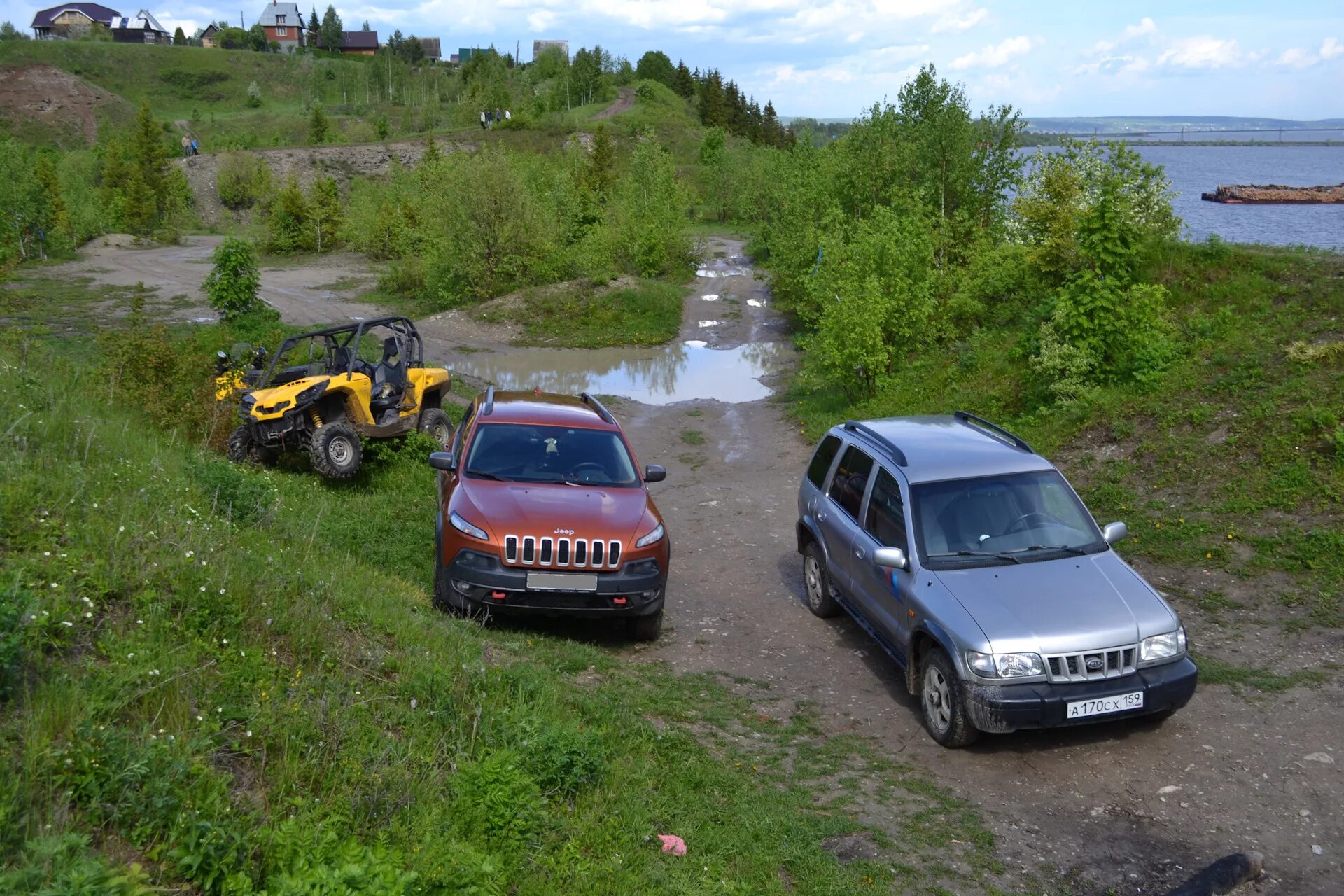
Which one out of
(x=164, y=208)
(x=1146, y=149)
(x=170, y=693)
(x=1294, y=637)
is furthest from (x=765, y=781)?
(x=1146, y=149)

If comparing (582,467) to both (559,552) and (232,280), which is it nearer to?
(559,552)

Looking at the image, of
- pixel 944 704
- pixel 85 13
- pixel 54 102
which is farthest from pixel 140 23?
pixel 944 704

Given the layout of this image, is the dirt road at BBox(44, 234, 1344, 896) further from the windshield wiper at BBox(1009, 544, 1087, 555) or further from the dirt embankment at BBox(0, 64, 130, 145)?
the dirt embankment at BBox(0, 64, 130, 145)

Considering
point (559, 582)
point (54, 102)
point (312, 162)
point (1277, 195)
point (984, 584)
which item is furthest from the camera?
point (54, 102)

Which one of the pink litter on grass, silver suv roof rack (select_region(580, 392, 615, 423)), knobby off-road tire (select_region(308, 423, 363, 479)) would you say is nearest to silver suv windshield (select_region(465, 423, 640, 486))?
silver suv roof rack (select_region(580, 392, 615, 423))

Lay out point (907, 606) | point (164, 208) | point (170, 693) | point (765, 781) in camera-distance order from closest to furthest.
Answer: point (170, 693)
point (765, 781)
point (907, 606)
point (164, 208)

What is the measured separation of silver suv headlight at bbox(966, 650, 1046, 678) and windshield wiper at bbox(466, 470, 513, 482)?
4268mm

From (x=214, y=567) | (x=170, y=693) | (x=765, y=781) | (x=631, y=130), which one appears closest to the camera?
(x=170, y=693)

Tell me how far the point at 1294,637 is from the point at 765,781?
5079 millimetres

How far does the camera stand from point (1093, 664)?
6.23m

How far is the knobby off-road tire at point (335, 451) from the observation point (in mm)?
12086

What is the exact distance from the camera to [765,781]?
6.00m

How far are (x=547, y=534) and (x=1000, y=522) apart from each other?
338 centimetres

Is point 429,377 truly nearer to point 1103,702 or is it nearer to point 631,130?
point 1103,702
